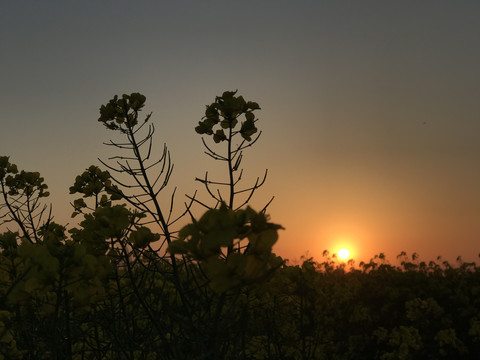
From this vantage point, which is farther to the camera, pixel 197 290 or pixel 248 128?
pixel 197 290

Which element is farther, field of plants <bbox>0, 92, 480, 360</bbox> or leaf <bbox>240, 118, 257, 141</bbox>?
leaf <bbox>240, 118, 257, 141</bbox>

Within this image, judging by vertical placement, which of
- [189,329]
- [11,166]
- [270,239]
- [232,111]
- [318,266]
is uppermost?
[318,266]

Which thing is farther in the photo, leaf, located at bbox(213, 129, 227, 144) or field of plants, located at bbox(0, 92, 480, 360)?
leaf, located at bbox(213, 129, 227, 144)

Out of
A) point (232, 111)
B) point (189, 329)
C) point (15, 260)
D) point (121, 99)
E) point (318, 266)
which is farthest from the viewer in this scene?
point (318, 266)

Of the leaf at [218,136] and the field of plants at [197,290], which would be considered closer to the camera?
the field of plants at [197,290]

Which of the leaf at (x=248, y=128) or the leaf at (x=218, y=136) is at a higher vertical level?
the leaf at (x=248, y=128)

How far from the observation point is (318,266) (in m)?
11.2

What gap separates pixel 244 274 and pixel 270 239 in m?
0.12

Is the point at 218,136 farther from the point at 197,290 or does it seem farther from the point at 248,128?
the point at 197,290

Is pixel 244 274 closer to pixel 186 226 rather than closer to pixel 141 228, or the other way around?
pixel 186 226

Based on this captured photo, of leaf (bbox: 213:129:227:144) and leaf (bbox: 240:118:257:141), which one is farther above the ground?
leaf (bbox: 240:118:257:141)

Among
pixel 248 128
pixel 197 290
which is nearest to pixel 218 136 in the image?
pixel 248 128

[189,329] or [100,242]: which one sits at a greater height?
[100,242]

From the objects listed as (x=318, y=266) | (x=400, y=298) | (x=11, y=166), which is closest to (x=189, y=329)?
(x=11, y=166)
